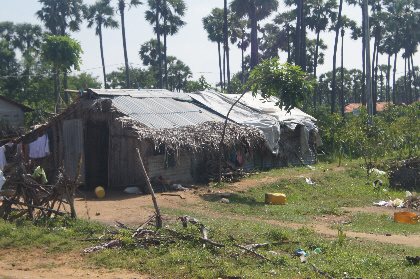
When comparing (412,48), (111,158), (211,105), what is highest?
(412,48)

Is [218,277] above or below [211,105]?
below

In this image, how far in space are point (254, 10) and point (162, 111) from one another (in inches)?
849

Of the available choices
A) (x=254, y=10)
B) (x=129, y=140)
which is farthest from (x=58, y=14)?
(x=129, y=140)

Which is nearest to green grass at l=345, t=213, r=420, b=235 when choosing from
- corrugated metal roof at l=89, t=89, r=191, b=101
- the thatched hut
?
the thatched hut

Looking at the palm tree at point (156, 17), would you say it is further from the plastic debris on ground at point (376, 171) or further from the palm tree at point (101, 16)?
the plastic debris on ground at point (376, 171)

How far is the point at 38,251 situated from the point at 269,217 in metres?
6.22

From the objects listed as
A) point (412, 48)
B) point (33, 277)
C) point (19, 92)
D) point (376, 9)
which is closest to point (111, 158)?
point (33, 277)

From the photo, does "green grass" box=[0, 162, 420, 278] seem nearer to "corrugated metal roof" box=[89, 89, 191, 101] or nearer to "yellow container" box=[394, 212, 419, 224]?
"yellow container" box=[394, 212, 419, 224]

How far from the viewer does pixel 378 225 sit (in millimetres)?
13328

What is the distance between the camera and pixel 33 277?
8164mm

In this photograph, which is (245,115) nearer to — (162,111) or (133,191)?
(162,111)

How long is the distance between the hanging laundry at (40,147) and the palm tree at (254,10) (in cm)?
2158

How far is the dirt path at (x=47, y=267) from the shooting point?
8172 millimetres

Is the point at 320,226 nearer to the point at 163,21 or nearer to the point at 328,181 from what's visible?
the point at 328,181
